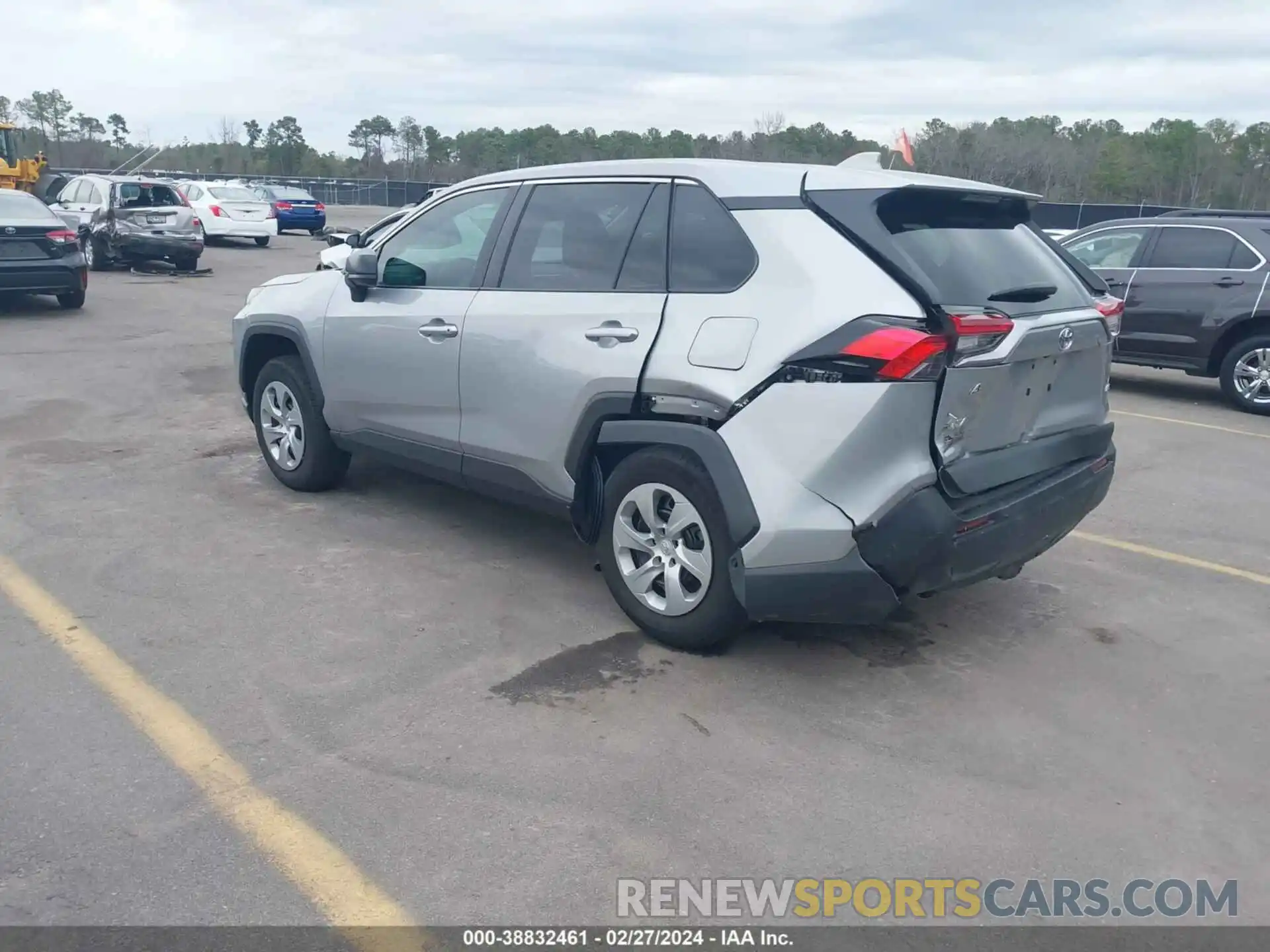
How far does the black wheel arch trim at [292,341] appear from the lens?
6.09 metres

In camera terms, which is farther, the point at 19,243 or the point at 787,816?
the point at 19,243

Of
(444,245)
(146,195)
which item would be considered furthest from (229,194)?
(444,245)

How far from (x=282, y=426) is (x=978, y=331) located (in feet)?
14.1

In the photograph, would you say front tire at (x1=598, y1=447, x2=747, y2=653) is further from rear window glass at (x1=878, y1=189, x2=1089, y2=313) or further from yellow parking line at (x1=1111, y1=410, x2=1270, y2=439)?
yellow parking line at (x1=1111, y1=410, x2=1270, y2=439)

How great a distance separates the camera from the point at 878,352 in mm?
3721

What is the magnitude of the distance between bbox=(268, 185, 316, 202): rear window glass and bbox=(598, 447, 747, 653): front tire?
31.2m

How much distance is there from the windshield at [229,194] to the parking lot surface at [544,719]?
859 inches

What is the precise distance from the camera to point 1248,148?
46625 millimetres

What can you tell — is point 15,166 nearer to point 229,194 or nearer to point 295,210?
point 229,194

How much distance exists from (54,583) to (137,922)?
2712mm

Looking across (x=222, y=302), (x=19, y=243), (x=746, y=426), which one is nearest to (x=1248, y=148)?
(x=222, y=302)

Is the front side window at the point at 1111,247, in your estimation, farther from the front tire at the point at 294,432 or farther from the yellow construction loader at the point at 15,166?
the yellow construction loader at the point at 15,166

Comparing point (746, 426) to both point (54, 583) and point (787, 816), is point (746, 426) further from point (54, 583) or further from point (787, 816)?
point (54, 583)

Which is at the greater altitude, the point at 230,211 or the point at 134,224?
the point at 230,211
